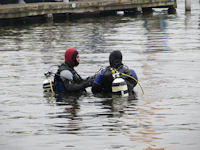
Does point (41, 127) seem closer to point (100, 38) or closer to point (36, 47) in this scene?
point (36, 47)

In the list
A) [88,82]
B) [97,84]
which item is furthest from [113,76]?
Result: [88,82]

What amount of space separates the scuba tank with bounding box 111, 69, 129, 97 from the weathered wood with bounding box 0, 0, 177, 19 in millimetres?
22803

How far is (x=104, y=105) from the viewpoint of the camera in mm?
10336

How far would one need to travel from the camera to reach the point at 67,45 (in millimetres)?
21781

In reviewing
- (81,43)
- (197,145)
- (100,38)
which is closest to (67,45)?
(81,43)

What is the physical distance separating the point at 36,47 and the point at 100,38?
390 cm

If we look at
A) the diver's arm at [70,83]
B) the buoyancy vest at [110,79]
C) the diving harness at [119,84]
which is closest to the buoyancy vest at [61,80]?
the diver's arm at [70,83]

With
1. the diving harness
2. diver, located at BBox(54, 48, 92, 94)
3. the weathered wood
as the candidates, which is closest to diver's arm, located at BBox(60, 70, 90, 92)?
diver, located at BBox(54, 48, 92, 94)

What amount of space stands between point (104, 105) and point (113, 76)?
0.62 meters

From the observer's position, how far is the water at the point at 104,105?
25.2ft

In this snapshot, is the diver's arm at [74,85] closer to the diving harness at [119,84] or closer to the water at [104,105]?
the water at [104,105]

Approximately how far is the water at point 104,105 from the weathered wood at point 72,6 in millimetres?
11018

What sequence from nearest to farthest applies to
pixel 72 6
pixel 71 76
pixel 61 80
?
pixel 71 76 → pixel 61 80 → pixel 72 6

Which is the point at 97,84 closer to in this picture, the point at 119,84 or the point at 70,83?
the point at 70,83
